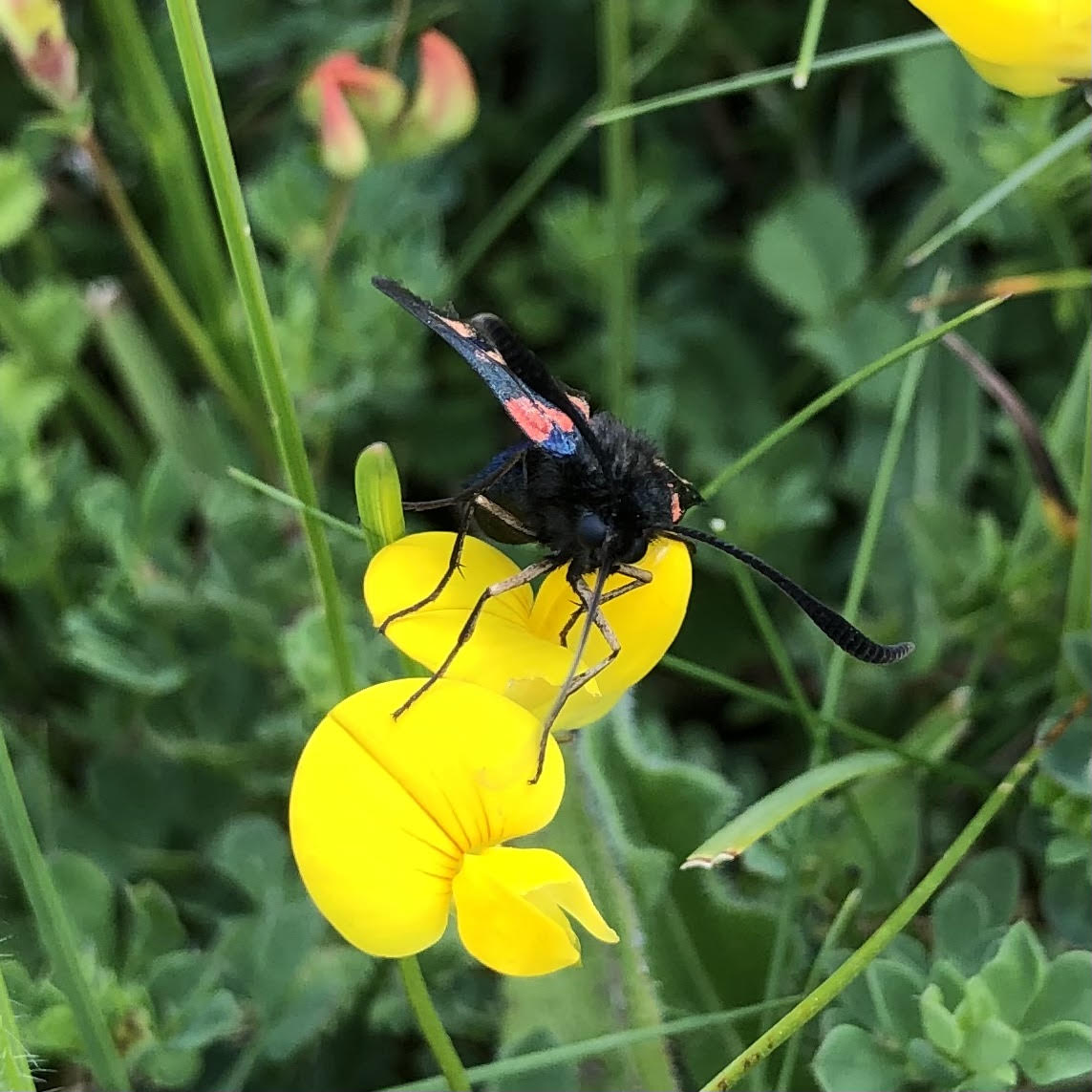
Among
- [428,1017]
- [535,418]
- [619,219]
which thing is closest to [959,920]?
[428,1017]

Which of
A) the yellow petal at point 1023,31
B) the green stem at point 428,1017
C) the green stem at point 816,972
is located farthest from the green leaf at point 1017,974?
the yellow petal at point 1023,31

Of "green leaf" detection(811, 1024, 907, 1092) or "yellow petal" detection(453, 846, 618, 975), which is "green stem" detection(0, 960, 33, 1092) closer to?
"yellow petal" detection(453, 846, 618, 975)

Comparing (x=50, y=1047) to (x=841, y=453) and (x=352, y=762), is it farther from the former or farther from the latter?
(x=841, y=453)

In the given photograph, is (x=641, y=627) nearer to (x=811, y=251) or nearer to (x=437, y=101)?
(x=437, y=101)

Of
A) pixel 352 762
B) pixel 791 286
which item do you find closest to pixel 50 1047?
pixel 352 762

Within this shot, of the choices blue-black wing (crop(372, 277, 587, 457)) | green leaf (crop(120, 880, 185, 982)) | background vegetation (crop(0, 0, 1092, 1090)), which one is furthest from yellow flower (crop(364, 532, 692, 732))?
green leaf (crop(120, 880, 185, 982))

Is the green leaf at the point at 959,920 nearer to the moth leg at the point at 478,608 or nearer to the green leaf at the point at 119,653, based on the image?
the moth leg at the point at 478,608
